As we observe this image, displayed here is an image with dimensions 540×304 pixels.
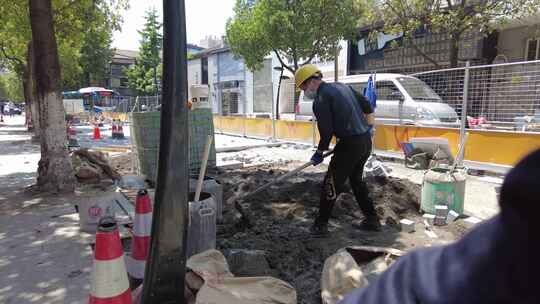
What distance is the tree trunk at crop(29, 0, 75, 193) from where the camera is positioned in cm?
592

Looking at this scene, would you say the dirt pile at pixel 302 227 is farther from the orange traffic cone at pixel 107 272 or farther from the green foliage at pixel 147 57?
the green foliage at pixel 147 57

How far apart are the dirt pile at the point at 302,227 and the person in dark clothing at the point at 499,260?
2.39 m

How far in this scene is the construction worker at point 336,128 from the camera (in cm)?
393

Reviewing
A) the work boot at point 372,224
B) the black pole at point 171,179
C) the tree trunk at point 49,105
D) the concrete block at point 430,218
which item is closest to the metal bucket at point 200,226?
the black pole at point 171,179

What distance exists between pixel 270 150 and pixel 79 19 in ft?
23.8

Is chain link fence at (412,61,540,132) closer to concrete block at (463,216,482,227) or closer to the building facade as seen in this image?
concrete block at (463,216,482,227)

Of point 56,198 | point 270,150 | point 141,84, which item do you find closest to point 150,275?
point 56,198

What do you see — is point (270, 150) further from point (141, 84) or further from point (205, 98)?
point (141, 84)

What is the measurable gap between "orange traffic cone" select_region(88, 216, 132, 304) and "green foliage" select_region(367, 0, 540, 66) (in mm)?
11524

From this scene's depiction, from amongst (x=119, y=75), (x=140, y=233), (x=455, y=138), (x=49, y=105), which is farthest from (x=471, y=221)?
(x=119, y=75)

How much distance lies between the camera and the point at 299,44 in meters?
17.6

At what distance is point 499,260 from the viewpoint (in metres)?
0.58

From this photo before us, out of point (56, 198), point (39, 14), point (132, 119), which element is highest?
point (39, 14)

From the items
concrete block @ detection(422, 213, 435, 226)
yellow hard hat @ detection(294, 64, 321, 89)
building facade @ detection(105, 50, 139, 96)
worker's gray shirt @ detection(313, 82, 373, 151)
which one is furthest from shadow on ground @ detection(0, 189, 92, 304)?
building facade @ detection(105, 50, 139, 96)
